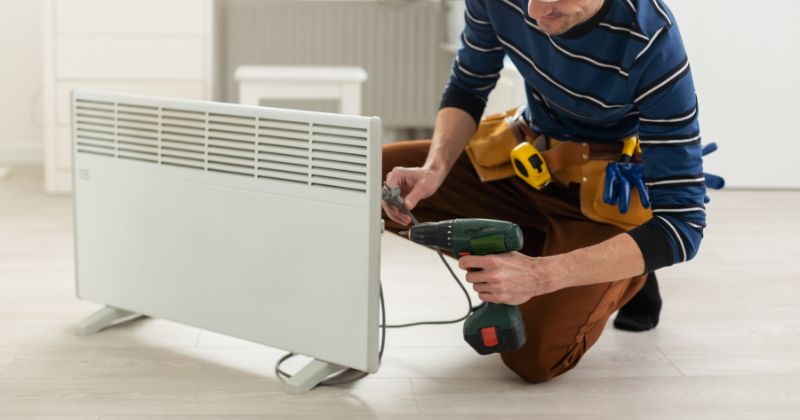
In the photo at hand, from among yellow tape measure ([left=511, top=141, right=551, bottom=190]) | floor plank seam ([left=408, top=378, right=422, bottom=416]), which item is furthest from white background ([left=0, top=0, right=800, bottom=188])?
floor plank seam ([left=408, top=378, right=422, bottom=416])

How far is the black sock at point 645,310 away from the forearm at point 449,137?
0.48 metres

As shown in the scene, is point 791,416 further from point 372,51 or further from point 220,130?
point 372,51

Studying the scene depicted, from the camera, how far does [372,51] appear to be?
4145 millimetres

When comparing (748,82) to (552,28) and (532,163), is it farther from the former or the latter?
(552,28)

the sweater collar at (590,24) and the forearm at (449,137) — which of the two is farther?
the forearm at (449,137)

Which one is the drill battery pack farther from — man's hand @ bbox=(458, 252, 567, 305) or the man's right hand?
the man's right hand

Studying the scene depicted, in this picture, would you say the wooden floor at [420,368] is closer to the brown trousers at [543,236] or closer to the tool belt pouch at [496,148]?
the brown trousers at [543,236]

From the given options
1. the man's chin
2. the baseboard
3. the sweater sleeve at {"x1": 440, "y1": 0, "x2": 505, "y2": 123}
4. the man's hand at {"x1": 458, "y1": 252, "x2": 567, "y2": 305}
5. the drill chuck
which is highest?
the man's chin

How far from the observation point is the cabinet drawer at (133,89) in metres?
3.25

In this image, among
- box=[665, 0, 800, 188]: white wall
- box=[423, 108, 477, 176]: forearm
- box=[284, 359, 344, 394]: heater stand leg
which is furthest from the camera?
box=[665, 0, 800, 188]: white wall

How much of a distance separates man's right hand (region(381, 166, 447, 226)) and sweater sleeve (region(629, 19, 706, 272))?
395mm

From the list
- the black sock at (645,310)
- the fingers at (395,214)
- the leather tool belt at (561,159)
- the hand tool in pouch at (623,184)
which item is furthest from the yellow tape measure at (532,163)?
the black sock at (645,310)

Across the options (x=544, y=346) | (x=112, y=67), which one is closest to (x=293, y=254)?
(x=544, y=346)

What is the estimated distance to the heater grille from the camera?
1.52 m
